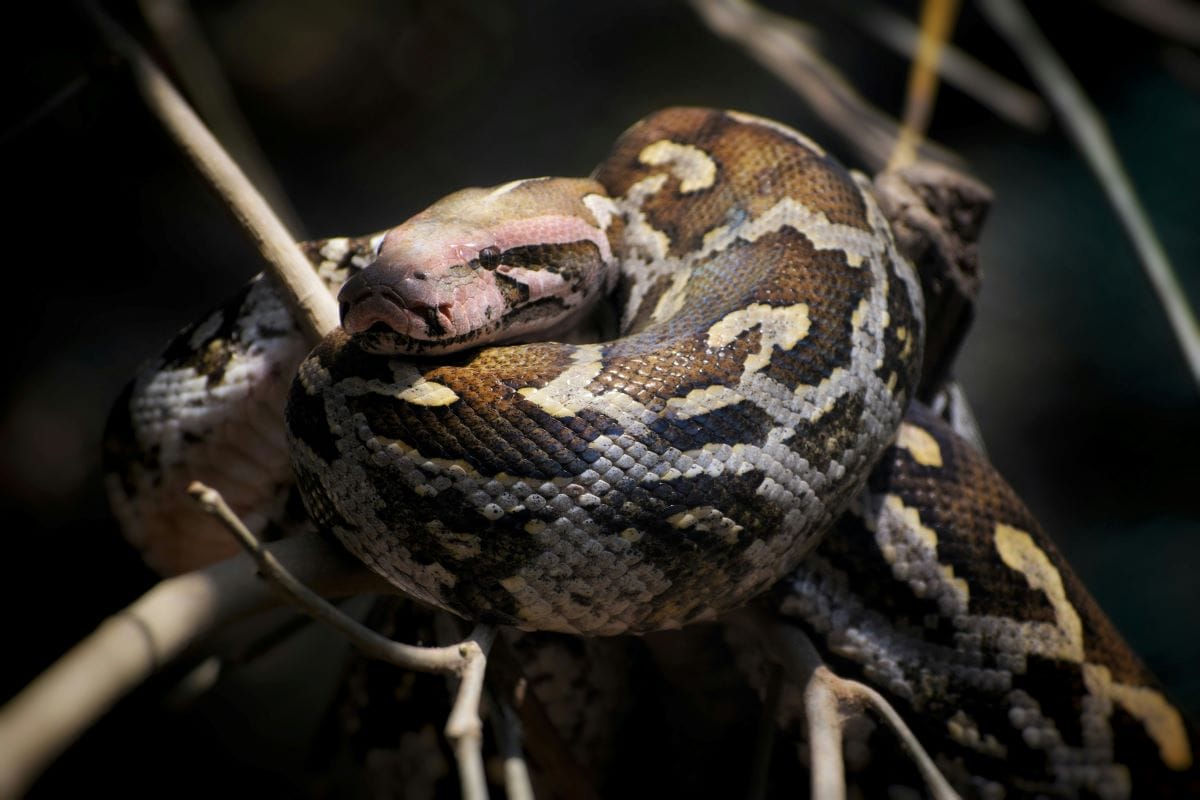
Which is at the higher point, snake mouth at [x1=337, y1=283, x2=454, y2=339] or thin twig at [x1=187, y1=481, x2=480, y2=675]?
snake mouth at [x1=337, y1=283, x2=454, y2=339]

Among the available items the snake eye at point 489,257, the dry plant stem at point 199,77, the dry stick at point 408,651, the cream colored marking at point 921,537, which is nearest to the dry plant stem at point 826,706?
the cream colored marking at point 921,537

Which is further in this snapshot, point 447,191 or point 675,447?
point 447,191

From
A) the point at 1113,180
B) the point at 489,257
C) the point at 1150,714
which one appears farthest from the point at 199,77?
the point at 1150,714

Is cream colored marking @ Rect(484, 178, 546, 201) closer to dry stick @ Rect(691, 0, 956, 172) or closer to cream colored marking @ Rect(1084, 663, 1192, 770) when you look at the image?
dry stick @ Rect(691, 0, 956, 172)

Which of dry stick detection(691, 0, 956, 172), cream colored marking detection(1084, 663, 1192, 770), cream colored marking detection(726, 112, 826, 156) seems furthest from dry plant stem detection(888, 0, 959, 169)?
cream colored marking detection(1084, 663, 1192, 770)

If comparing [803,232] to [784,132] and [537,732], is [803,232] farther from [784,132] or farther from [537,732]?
[537,732]
